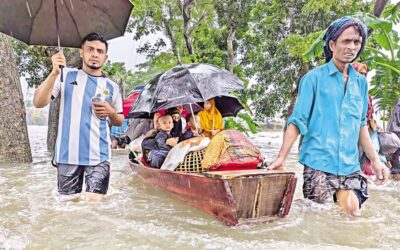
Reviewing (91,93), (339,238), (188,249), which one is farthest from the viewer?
(91,93)

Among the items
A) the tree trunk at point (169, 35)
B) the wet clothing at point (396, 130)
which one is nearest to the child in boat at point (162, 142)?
the wet clothing at point (396, 130)

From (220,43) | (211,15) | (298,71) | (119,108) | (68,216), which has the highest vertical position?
(211,15)

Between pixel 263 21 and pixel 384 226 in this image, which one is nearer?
pixel 384 226

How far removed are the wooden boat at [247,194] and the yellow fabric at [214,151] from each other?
21cm

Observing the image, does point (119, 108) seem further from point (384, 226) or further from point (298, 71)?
point (298, 71)

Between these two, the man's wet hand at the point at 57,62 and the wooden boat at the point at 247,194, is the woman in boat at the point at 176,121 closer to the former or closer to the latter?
the wooden boat at the point at 247,194

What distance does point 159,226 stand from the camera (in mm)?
3170

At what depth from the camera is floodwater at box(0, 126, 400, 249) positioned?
2.64m

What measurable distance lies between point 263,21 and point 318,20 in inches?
91.6

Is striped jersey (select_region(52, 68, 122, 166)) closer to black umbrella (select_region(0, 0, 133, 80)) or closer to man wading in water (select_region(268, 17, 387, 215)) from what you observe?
black umbrella (select_region(0, 0, 133, 80))

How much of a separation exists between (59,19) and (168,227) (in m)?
2.52

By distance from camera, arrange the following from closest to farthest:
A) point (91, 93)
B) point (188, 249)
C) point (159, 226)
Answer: point (188, 249) < point (159, 226) < point (91, 93)

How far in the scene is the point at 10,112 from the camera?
7055 mm

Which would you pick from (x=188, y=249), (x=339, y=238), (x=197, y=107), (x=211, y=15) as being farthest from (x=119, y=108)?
(x=211, y=15)
